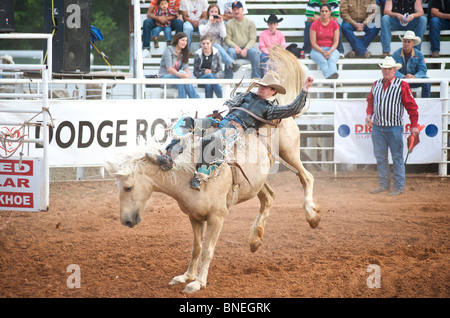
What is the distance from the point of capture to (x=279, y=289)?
182 inches

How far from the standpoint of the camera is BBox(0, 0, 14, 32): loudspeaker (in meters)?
6.75

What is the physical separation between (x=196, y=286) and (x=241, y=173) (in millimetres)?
1095

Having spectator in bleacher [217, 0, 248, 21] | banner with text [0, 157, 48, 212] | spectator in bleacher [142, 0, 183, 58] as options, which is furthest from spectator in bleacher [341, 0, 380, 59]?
banner with text [0, 157, 48, 212]

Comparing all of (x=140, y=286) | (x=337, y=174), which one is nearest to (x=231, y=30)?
(x=337, y=174)

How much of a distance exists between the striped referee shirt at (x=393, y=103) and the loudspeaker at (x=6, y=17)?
553cm

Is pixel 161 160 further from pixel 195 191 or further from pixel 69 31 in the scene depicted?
pixel 69 31

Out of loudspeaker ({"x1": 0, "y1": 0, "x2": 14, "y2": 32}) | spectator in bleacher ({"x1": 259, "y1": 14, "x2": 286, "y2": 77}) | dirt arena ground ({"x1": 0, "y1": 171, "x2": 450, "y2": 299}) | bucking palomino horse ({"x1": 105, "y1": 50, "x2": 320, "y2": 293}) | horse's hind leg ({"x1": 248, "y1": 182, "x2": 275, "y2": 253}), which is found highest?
spectator in bleacher ({"x1": 259, "y1": 14, "x2": 286, "y2": 77})

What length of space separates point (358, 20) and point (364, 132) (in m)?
3.49

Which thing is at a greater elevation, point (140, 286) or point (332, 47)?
point (332, 47)

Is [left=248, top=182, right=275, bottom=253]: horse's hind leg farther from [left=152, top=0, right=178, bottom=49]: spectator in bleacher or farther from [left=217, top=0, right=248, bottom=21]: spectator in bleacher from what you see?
[left=217, top=0, right=248, bottom=21]: spectator in bleacher

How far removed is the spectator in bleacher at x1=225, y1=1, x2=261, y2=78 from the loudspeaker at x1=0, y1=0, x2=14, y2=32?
5083 millimetres

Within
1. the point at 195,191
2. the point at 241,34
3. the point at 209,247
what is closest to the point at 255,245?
the point at 209,247

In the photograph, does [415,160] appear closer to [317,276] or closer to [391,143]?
[391,143]

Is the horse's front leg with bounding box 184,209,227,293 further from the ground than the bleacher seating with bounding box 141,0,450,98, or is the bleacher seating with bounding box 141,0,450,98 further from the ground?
the bleacher seating with bounding box 141,0,450,98
